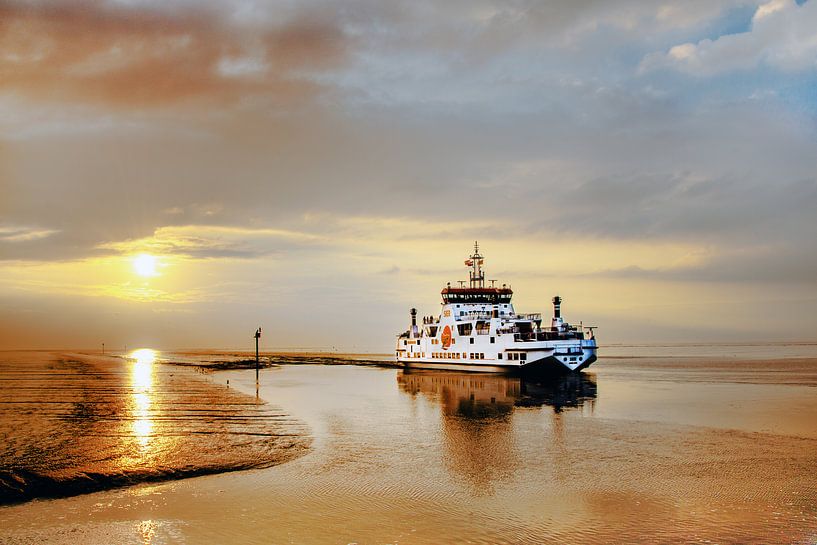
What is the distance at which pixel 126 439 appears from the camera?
2662cm

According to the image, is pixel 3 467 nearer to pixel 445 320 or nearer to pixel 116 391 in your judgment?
pixel 116 391

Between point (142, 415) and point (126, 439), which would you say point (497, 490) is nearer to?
point (126, 439)

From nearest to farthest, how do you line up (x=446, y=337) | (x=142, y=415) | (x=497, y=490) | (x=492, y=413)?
(x=497, y=490), (x=142, y=415), (x=492, y=413), (x=446, y=337)

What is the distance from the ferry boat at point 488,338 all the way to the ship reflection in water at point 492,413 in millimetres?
2009

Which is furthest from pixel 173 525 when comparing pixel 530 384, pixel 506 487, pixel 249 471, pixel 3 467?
pixel 530 384

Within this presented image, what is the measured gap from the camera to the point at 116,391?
52.3 metres

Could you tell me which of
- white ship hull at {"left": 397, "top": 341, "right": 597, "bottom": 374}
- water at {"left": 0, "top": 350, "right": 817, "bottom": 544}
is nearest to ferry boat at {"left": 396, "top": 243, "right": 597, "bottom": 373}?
white ship hull at {"left": 397, "top": 341, "right": 597, "bottom": 374}

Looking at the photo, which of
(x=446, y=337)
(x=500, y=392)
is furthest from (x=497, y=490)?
(x=446, y=337)

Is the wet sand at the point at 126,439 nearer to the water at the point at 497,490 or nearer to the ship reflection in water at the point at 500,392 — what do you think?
the water at the point at 497,490

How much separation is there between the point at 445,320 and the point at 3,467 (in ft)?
214

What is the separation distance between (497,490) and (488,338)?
53800 millimetres

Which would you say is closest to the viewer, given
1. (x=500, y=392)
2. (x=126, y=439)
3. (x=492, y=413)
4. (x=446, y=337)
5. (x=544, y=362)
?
(x=126, y=439)

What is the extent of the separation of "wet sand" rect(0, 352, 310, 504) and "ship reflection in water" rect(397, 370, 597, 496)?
7556mm

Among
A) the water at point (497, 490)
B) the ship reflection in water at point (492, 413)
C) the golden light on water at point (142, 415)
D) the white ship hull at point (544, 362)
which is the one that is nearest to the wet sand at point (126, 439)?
the golden light on water at point (142, 415)
